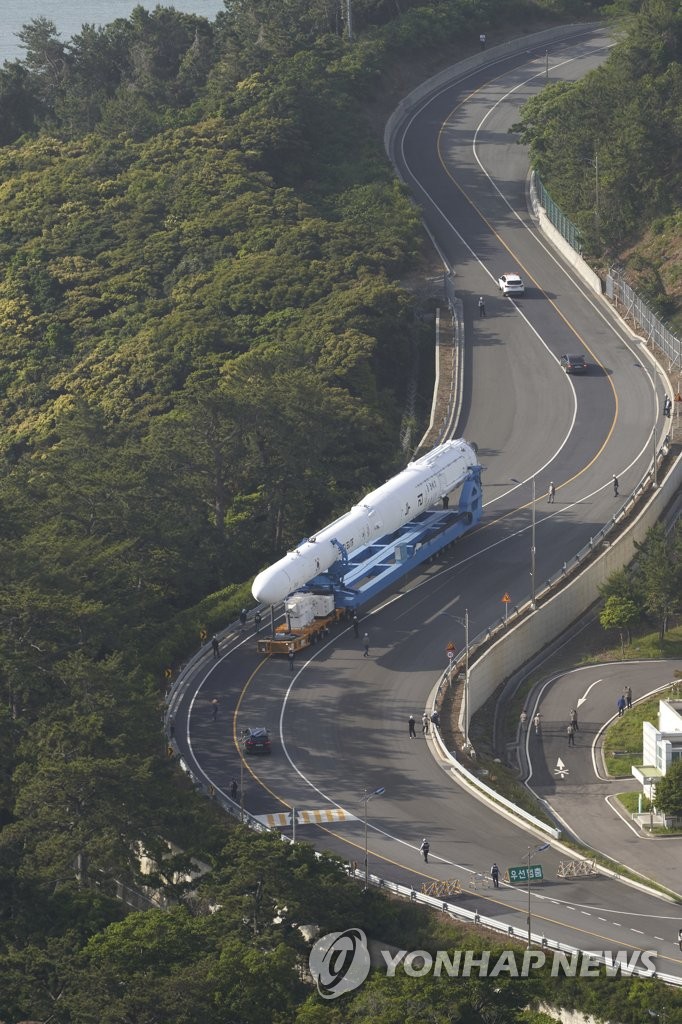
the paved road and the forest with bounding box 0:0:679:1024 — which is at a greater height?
the forest with bounding box 0:0:679:1024

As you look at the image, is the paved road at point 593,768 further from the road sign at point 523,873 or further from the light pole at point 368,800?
the light pole at point 368,800

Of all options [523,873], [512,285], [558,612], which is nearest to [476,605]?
[558,612]

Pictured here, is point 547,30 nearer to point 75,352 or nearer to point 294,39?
point 294,39

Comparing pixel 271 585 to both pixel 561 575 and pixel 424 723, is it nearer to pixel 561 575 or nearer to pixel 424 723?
pixel 424 723

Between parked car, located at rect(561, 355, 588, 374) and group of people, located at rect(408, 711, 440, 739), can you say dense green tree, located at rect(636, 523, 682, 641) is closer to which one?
group of people, located at rect(408, 711, 440, 739)

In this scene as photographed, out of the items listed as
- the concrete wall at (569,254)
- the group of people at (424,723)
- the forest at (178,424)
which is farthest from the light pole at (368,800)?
the concrete wall at (569,254)

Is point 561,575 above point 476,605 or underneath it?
above

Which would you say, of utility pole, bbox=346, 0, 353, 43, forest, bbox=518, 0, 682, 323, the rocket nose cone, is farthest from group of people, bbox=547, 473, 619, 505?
utility pole, bbox=346, 0, 353, 43
